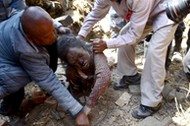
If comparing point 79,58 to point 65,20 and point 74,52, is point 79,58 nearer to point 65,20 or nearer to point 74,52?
point 74,52

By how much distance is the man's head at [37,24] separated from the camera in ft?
7.11

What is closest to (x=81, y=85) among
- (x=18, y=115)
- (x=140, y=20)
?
(x=18, y=115)

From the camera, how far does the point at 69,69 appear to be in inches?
111

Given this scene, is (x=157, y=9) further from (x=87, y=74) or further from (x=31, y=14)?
(x=31, y=14)

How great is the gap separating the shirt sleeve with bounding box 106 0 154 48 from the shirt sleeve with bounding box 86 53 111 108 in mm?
163

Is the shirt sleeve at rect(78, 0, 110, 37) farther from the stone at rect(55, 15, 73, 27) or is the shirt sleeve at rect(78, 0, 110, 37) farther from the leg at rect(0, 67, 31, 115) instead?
the leg at rect(0, 67, 31, 115)

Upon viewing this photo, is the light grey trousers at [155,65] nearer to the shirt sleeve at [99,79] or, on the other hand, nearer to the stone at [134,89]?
the stone at [134,89]

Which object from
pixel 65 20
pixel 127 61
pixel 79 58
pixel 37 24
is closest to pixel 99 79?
pixel 79 58

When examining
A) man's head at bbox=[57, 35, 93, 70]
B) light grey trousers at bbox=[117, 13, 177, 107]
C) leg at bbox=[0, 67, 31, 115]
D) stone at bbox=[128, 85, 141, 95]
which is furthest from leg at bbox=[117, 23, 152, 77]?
leg at bbox=[0, 67, 31, 115]

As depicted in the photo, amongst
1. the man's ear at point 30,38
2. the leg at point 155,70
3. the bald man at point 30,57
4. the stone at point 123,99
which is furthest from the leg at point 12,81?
the leg at point 155,70

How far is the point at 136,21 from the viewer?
8.52ft

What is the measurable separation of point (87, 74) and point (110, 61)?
80cm

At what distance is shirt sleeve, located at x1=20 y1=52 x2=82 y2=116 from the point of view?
2.33m

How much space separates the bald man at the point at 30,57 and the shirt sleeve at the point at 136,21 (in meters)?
0.63
